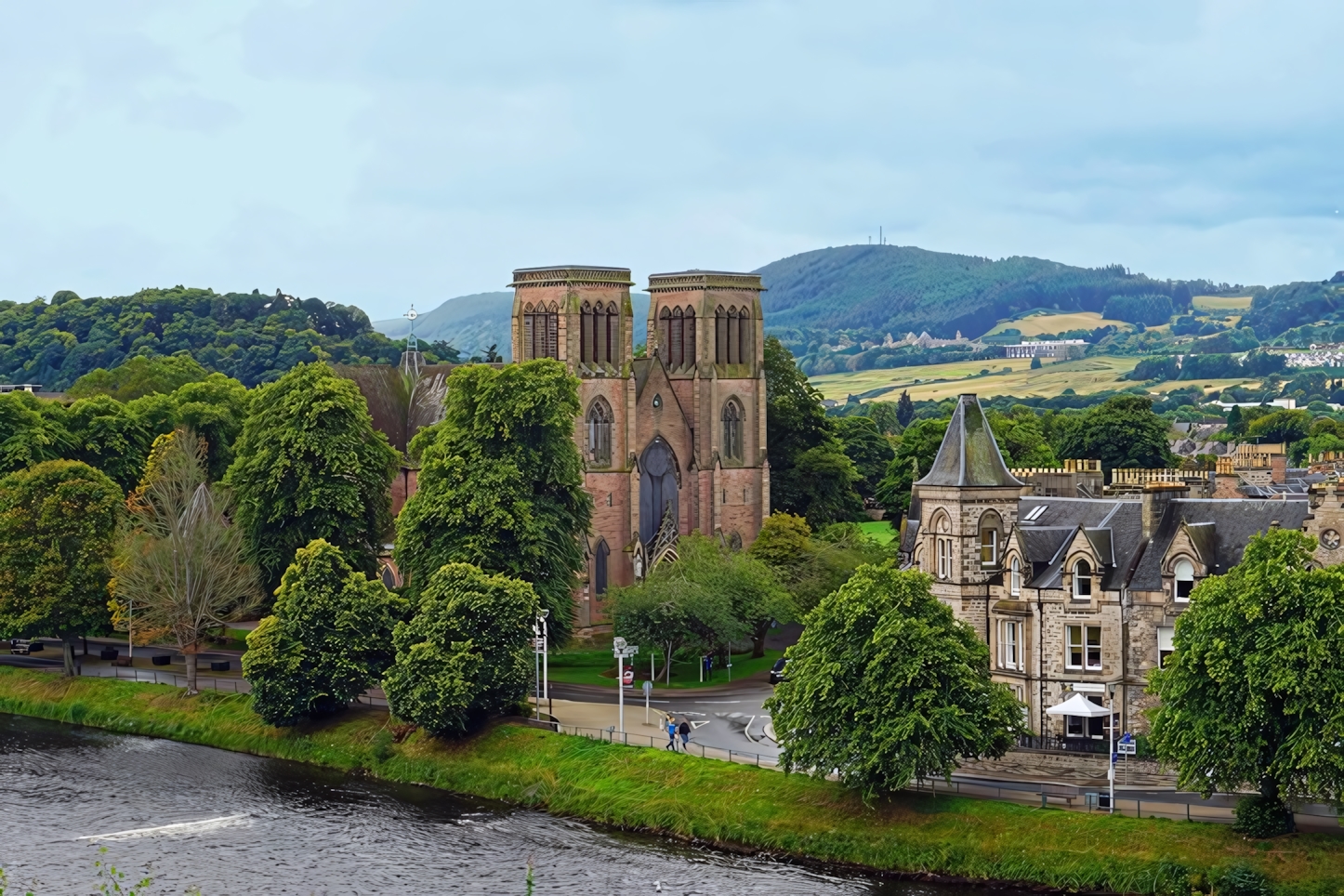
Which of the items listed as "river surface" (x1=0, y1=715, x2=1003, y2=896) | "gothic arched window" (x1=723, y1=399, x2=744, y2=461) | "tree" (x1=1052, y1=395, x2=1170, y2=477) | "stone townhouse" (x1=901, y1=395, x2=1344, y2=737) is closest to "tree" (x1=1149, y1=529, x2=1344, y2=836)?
"river surface" (x1=0, y1=715, x2=1003, y2=896)

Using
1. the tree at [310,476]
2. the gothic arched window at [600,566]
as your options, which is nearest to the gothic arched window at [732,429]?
the gothic arched window at [600,566]

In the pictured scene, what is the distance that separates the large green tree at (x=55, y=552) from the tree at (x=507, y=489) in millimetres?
14361

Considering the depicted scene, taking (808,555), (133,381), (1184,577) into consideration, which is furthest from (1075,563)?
(133,381)

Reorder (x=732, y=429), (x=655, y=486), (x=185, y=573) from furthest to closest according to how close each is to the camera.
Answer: (x=732, y=429) < (x=655, y=486) < (x=185, y=573)

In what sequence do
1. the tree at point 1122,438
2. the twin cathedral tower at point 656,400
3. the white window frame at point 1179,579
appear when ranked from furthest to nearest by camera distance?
the tree at point 1122,438
the twin cathedral tower at point 656,400
the white window frame at point 1179,579

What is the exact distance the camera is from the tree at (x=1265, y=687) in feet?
170

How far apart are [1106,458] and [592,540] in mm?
41281

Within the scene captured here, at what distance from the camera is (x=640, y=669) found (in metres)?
86.6

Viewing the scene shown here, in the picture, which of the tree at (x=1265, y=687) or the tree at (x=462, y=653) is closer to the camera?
the tree at (x=1265, y=687)

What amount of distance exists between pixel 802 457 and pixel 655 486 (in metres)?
15.4

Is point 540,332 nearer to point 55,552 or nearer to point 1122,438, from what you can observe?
point 55,552

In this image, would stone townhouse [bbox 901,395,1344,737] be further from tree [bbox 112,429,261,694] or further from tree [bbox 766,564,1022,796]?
tree [bbox 112,429,261,694]

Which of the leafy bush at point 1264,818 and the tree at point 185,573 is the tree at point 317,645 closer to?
the tree at point 185,573

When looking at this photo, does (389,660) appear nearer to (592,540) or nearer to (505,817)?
(505,817)
